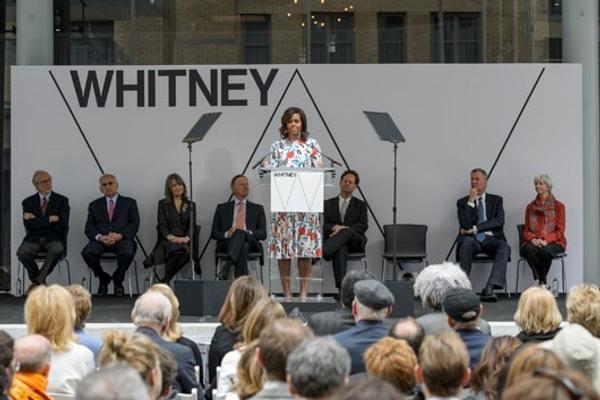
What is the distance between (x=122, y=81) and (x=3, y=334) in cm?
809

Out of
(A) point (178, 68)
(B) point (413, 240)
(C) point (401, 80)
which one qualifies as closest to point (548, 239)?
(B) point (413, 240)

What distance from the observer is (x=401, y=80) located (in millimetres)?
11492

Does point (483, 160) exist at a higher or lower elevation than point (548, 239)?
higher

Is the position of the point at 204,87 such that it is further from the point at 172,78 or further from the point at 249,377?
the point at 249,377

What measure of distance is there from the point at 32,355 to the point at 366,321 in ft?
4.76

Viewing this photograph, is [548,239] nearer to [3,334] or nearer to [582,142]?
[582,142]

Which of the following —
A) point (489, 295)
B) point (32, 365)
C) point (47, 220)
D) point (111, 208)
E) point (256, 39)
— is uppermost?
point (256, 39)

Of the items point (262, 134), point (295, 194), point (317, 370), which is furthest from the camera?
point (262, 134)

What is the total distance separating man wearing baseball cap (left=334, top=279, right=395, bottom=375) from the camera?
453 cm

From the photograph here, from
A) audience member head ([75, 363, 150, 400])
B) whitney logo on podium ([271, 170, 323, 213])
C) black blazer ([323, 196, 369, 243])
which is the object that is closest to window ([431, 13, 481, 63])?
black blazer ([323, 196, 369, 243])

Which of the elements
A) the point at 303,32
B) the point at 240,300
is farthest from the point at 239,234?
the point at 240,300

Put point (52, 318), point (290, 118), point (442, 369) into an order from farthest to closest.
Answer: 1. point (290, 118)
2. point (52, 318)
3. point (442, 369)

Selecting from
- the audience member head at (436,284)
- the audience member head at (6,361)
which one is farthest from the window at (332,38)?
the audience member head at (6,361)

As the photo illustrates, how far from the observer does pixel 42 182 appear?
11070 mm
